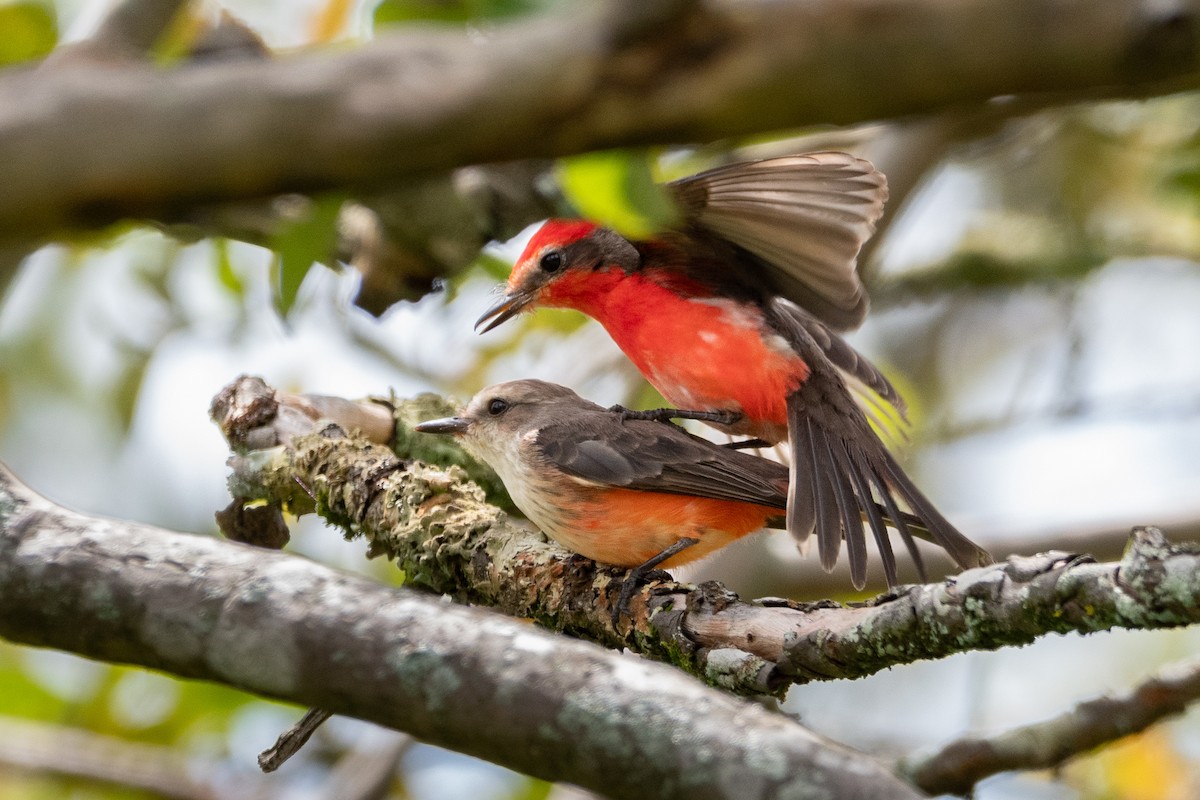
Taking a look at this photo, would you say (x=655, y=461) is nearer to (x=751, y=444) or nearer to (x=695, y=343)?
(x=695, y=343)

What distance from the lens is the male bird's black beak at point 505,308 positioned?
507cm

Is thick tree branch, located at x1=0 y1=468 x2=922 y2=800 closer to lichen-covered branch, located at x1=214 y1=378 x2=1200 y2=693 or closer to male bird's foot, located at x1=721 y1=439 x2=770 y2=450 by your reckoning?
lichen-covered branch, located at x1=214 y1=378 x2=1200 y2=693

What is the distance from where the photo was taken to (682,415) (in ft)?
15.6

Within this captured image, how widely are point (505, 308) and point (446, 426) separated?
607 mm

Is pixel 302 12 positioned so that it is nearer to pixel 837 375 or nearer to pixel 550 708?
pixel 837 375

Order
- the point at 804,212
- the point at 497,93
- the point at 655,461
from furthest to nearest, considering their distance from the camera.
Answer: the point at 804,212 < the point at 655,461 < the point at 497,93

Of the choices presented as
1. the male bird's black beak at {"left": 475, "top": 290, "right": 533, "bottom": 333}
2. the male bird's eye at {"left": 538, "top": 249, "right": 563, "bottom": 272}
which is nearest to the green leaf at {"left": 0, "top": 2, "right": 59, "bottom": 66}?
the male bird's black beak at {"left": 475, "top": 290, "right": 533, "bottom": 333}

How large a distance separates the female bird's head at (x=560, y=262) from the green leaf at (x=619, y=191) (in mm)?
1390

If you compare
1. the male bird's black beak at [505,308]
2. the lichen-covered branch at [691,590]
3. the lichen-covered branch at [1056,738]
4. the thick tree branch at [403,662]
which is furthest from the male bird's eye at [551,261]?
the thick tree branch at [403,662]

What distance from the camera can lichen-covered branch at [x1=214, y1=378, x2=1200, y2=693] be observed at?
2334 millimetres

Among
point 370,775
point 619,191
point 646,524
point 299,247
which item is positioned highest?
point 619,191

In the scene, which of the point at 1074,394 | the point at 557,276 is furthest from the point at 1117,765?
the point at 557,276

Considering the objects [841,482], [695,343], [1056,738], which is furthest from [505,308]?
[1056,738]

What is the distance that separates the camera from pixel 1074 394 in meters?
7.00
